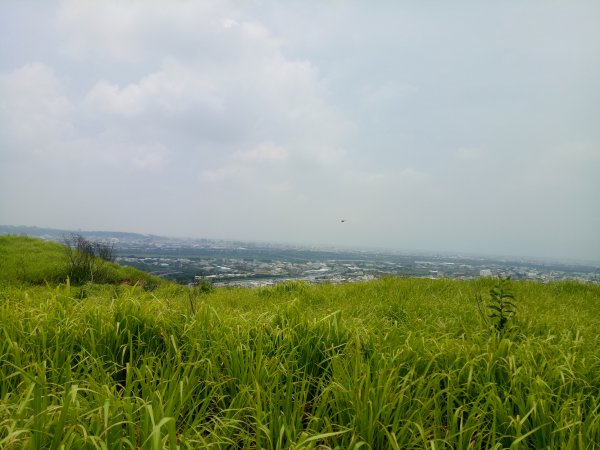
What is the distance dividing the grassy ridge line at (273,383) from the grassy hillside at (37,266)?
1039 cm

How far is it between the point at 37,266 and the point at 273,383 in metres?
14.5

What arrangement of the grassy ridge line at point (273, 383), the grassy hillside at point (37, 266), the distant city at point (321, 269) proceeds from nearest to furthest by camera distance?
the grassy ridge line at point (273, 383) < the distant city at point (321, 269) < the grassy hillside at point (37, 266)

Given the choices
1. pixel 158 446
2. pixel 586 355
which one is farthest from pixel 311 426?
pixel 586 355

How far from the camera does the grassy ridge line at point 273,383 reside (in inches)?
78.2

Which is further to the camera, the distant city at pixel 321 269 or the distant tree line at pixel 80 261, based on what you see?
the distant tree line at pixel 80 261

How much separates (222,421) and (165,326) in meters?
1.46

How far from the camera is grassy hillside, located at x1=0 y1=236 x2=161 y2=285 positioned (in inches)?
474

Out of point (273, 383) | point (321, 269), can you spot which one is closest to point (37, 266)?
point (321, 269)

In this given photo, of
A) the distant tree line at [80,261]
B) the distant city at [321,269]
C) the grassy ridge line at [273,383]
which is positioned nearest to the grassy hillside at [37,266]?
the distant tree line at [80,261]

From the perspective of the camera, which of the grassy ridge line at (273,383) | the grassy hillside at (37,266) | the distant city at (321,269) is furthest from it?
the grassy hillside at (37,266)

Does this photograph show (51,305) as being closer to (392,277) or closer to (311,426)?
(311,426)

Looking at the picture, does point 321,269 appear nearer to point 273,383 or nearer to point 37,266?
point 37,266

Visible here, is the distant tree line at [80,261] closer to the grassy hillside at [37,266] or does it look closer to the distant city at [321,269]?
the grassy hillside at [37,266]

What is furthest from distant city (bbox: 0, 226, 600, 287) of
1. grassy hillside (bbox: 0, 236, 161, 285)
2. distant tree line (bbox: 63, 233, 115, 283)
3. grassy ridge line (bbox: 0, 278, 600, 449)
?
grassy ridge line (bbox: 0, 278, 600, 449)
